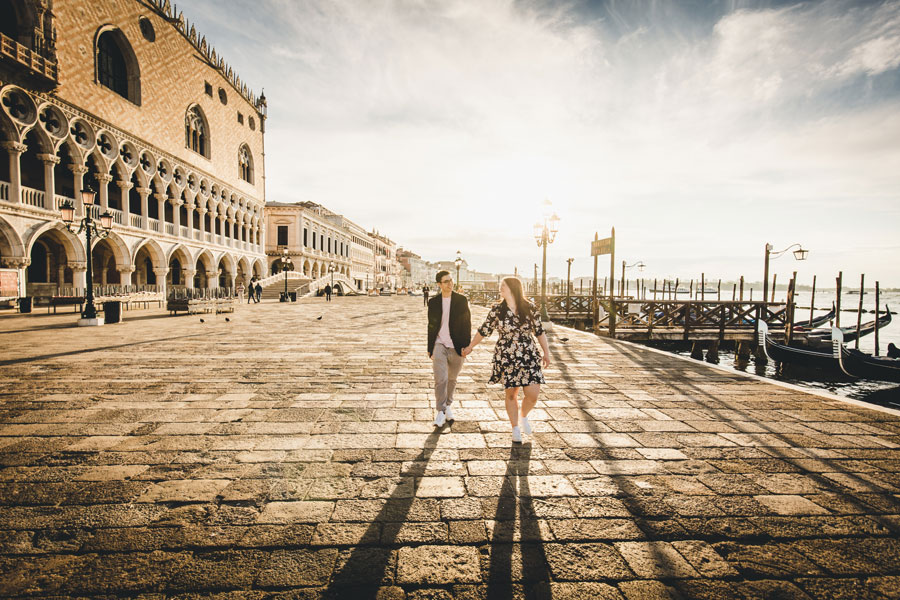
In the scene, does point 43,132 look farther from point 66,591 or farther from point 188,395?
point 66,591

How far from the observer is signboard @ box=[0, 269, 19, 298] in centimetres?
1598

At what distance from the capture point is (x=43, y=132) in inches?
691

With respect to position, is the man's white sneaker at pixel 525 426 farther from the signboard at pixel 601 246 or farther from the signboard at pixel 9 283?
the signboard at pixel 9 283

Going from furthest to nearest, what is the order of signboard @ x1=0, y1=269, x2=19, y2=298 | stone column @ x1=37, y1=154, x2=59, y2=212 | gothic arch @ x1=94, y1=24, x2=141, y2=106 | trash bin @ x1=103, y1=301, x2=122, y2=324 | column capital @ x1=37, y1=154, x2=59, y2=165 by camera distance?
gothic arch @ x1=94, y1=24, x2=141, y2=106
stone column @ x1=37, y1=154, x2=59, y2=212
column capital @ x1=37, y1=154, x2=59, y2=165
signboard @ x1=0, y1=269, x2=19, y2=298
trash bin @ x1=103, y1=301, x2=122, y2=324

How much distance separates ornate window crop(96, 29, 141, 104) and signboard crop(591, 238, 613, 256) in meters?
Answer: 26.8

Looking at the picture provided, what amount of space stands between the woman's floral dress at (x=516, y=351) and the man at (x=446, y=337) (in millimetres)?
406

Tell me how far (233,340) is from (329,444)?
302 inches

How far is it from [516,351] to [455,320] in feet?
2.43

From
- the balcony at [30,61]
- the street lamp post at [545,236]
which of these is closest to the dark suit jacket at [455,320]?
the street lamp post at [545,236]

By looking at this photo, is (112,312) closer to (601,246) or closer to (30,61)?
(30,61)

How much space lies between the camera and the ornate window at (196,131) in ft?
94.9

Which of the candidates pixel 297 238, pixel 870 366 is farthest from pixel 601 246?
pixel 297 238

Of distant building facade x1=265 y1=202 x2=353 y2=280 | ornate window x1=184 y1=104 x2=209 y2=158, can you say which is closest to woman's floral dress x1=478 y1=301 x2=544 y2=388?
ornate window x1=184 y1=104 x2=209 y2=158

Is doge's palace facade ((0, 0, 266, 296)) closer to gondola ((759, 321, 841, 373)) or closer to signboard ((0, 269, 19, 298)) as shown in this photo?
signboard ((0, 269, 19, 298))
